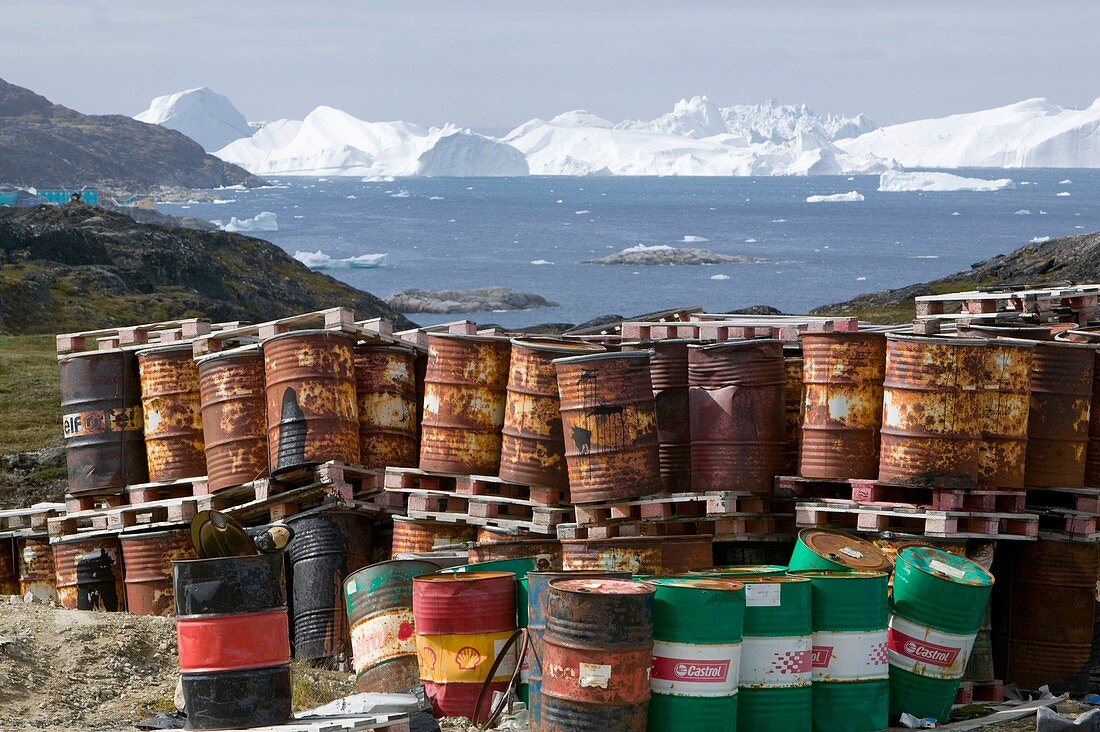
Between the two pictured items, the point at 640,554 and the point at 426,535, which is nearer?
the point at 640,554

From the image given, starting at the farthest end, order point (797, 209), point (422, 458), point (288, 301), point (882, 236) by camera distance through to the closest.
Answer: point (797, 209), point (882, 236), point (288, 301), point (422, 458)

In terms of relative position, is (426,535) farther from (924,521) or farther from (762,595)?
(924,521)

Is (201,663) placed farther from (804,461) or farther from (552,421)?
(804,461)

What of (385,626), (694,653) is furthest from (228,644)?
(694,653)

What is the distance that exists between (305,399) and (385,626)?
78.6 inches

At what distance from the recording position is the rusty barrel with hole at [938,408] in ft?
26.8

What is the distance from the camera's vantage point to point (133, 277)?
33.0 meters

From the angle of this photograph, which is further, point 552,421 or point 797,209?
point 797,209

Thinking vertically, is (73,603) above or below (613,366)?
below

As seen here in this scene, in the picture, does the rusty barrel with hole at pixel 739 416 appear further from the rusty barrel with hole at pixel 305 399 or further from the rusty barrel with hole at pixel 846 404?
the rusty barrel with hole at pixel 305 399

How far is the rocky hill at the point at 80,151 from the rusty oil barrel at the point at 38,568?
125 meters

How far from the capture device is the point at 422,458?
921cm

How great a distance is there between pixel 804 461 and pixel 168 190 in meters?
166

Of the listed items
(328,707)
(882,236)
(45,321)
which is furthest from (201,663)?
(882,236)
